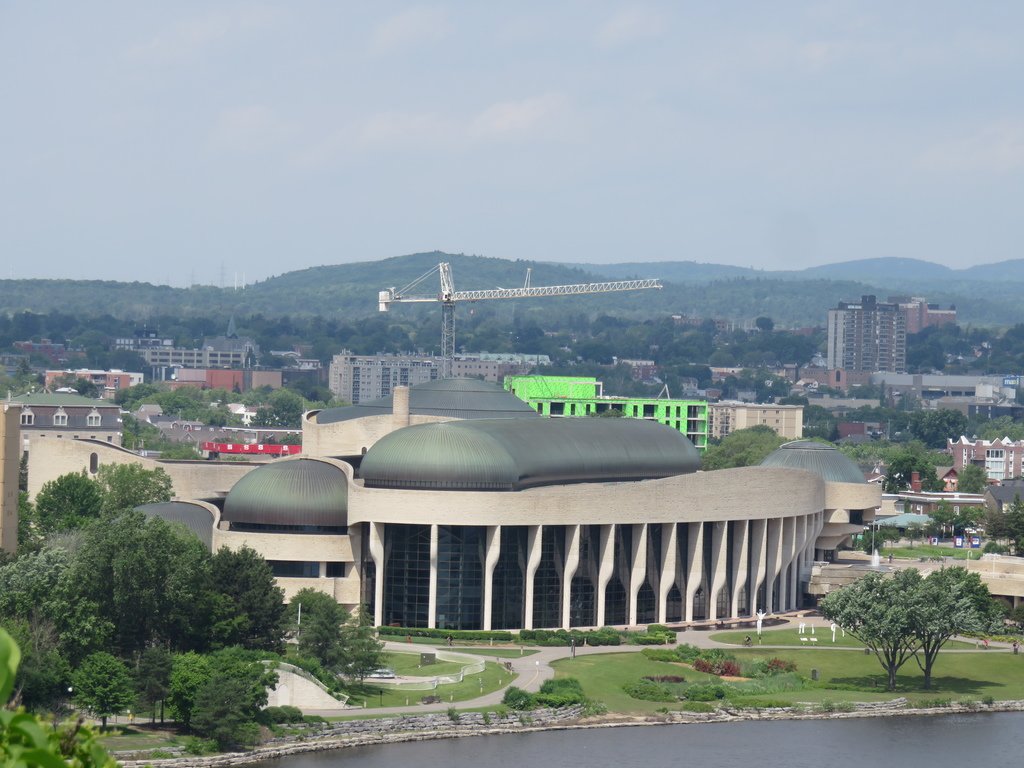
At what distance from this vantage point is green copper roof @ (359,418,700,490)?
109 m

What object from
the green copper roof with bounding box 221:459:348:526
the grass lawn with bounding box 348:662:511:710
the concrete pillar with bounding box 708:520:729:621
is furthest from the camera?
the concrete pillar with bounding box 708:520:729:621

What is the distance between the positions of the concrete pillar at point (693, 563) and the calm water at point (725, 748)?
1095 inches

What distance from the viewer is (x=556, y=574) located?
112250 mm

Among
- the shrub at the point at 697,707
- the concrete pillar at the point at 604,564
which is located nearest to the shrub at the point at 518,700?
the shrub at the point at 697,707

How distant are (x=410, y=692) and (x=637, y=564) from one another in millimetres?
28369

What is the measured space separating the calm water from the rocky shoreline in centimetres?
67

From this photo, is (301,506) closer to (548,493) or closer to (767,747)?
(548,493)

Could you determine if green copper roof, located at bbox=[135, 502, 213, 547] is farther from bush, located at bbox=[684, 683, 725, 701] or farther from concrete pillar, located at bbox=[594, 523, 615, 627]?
bush, located at bbox=[684, 683, 725, 701]

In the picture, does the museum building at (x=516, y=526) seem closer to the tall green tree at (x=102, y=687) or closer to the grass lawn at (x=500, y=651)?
the grass lawn at (x=500, y=651)

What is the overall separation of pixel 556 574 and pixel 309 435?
31574 millimetres

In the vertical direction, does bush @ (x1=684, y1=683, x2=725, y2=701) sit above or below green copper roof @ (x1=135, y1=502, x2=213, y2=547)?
below

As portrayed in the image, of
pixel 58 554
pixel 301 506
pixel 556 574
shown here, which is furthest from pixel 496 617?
pixel 58 554

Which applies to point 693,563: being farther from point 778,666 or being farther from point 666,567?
point 778,666

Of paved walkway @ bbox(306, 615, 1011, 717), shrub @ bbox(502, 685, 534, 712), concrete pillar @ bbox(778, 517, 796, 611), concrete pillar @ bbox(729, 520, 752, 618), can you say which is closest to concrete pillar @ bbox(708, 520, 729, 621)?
concrete pillar @ bbox(729, 520, 752, 618)
